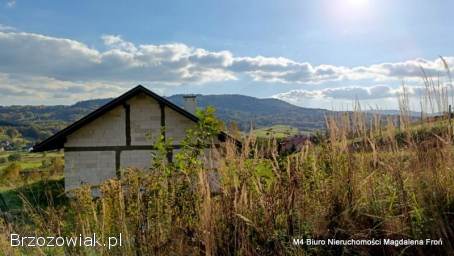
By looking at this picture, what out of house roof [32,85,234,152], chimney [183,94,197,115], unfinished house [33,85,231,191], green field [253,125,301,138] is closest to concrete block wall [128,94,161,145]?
unfinished house [33,85,231,191]

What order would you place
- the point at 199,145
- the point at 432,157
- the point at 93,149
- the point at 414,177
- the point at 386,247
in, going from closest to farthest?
the point at 386,247, the point at 414,177, the point at 432,157, the point at 199,145, the point at 93,149

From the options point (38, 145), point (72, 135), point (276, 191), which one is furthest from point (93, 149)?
point (276, 191)

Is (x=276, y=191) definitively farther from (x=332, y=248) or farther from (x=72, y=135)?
(x=72, y=135)

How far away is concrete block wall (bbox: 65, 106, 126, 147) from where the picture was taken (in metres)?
17.3

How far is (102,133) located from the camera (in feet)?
57.0

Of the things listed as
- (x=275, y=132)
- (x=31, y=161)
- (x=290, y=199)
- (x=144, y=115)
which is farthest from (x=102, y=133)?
(x=31, y=161)

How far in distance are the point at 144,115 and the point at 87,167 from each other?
305 cm

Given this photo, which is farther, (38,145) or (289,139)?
(38,145)

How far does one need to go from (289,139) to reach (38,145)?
15.4 meters

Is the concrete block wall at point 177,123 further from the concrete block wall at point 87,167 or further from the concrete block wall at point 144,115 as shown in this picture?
the concrete block wall at point 87,167

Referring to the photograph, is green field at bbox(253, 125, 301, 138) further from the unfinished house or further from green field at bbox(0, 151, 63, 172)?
green field at bbox(0, 151, 63, 172)

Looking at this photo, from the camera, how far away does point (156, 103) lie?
17547mm

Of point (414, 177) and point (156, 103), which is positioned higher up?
point (156, 103)

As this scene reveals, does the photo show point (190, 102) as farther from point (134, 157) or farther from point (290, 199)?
point (290, 199)
